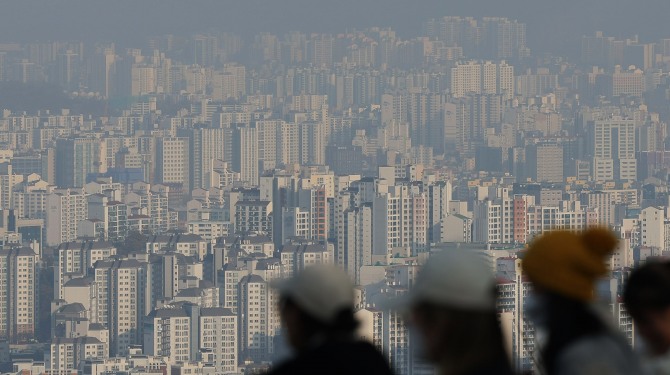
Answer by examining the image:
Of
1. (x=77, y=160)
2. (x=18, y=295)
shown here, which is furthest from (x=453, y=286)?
(x=77, y=160)

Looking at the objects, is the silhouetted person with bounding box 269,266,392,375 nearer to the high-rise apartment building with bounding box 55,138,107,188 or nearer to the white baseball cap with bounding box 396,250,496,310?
the white baseball cap with bounding box 396,250,496,310

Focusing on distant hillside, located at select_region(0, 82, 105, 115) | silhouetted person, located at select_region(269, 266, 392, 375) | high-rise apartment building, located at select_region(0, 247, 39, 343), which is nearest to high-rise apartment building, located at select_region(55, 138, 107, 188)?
distant hillside, located at select_region(0, 82, 105, 115)

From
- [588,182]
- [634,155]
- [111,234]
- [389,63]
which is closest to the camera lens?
[111,234]

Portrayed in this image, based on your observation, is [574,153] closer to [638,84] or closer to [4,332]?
[638,84]

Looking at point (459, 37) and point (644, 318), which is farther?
point (459, 37)

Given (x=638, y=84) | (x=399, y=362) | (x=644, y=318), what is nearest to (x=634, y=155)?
(x=638, y=84)

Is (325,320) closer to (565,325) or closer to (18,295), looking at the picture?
(565,325)

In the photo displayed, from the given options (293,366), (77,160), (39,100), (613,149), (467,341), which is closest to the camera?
(467,341)

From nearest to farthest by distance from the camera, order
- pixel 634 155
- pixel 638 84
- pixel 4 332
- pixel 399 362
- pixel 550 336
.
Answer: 1. pixel 550 336
2. pixel 399 362
3. pixel 4 332
4. pixel 634 155
5. pixel 638 84
